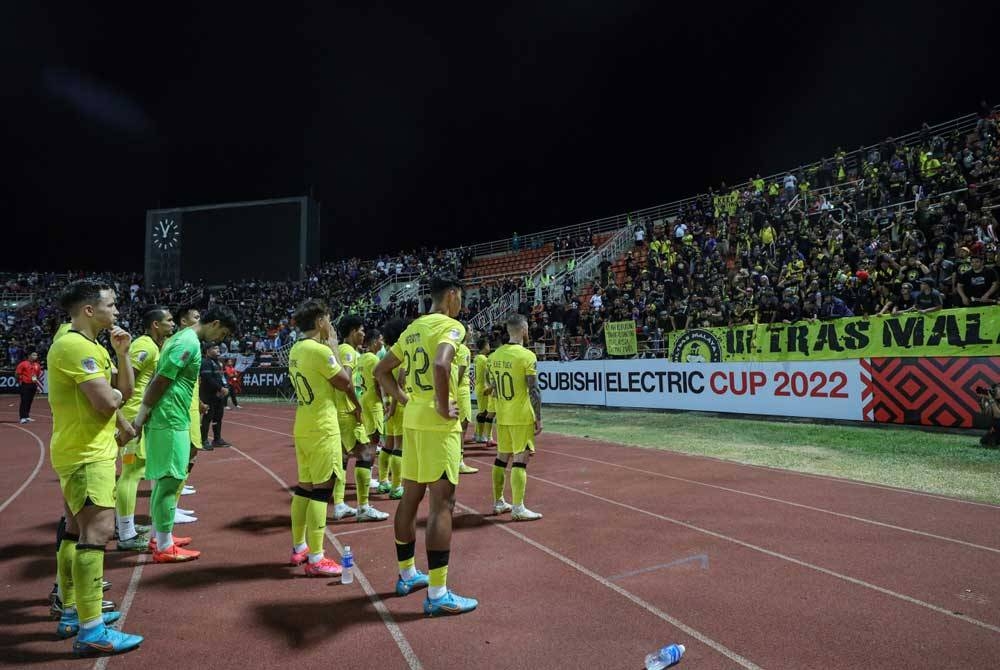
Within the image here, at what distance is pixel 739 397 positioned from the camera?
1491 centimetres

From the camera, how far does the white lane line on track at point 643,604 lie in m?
3.26

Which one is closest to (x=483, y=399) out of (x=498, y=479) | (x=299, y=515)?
(x=498, y=479)

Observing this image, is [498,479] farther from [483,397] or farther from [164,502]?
[483,397]

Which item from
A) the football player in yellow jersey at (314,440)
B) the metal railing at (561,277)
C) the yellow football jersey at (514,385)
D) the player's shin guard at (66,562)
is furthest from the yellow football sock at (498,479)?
the metal railing at (561,277)

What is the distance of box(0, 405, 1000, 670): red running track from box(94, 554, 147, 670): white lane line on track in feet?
0.09

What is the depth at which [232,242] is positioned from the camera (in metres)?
37.2

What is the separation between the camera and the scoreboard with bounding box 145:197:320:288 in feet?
120

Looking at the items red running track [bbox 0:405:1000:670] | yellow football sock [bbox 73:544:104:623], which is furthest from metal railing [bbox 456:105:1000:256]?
yellow football sock [bbox 73:544:104:623]

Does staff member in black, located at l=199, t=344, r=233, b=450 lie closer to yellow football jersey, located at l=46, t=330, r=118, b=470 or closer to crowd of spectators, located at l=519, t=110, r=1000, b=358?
yellow football jersey, located at l=46, t=330, r=118, b=470

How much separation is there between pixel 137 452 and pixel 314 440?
7.20 ft

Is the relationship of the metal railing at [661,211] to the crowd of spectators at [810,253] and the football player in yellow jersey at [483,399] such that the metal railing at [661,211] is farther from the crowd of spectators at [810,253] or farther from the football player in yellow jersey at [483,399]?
the football player in yellow jersey at [483,399]

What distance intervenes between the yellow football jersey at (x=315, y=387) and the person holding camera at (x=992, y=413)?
10313mm

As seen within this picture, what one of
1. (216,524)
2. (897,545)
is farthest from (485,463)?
(897,545)

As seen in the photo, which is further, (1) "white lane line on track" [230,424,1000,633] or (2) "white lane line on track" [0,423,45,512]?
(2) "white lane line on track" [0,423,45,512]
